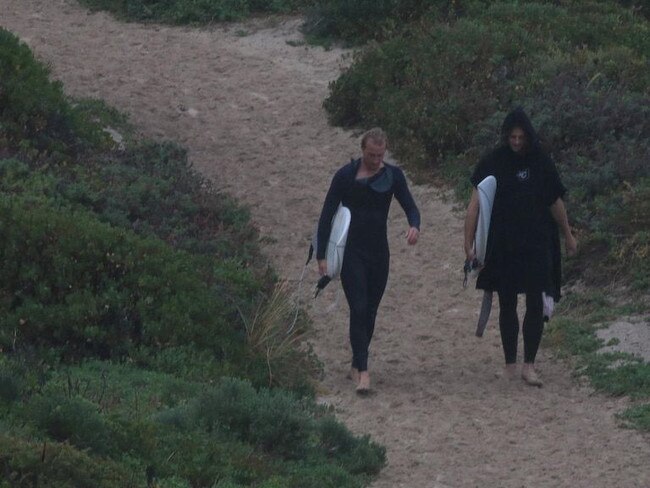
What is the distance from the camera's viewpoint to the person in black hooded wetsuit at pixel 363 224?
28.2 ft

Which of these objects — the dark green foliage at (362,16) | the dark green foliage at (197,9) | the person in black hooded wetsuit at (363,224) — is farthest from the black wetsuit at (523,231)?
the dark green foliage at (197,9)

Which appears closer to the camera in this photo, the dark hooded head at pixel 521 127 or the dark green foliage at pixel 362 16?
the dark hooded head at pixel 521 127

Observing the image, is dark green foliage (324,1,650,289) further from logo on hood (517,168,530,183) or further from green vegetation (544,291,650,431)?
logo on hood (517,168,530,183)

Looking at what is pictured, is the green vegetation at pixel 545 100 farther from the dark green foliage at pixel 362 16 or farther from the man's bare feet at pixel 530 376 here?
the man's bare feet at pixel 530 376

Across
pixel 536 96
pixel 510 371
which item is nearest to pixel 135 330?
pixel 510 371

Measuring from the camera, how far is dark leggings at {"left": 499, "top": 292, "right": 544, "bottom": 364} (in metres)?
8.71

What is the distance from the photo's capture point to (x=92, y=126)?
44.0 feet

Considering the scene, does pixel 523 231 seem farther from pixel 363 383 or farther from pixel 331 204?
pixel 363 383

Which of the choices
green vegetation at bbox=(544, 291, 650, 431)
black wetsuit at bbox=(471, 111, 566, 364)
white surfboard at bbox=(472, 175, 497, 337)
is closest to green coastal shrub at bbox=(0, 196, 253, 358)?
white surfboard at bbox=(472, 175, 497, 337)

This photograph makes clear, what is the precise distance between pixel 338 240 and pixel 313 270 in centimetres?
307

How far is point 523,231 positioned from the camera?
8.58m

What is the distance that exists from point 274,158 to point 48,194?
14.2ft

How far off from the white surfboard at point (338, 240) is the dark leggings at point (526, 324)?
108 cm

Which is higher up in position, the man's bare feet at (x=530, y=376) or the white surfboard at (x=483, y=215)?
the white surfboard at (x=483, y=215)
